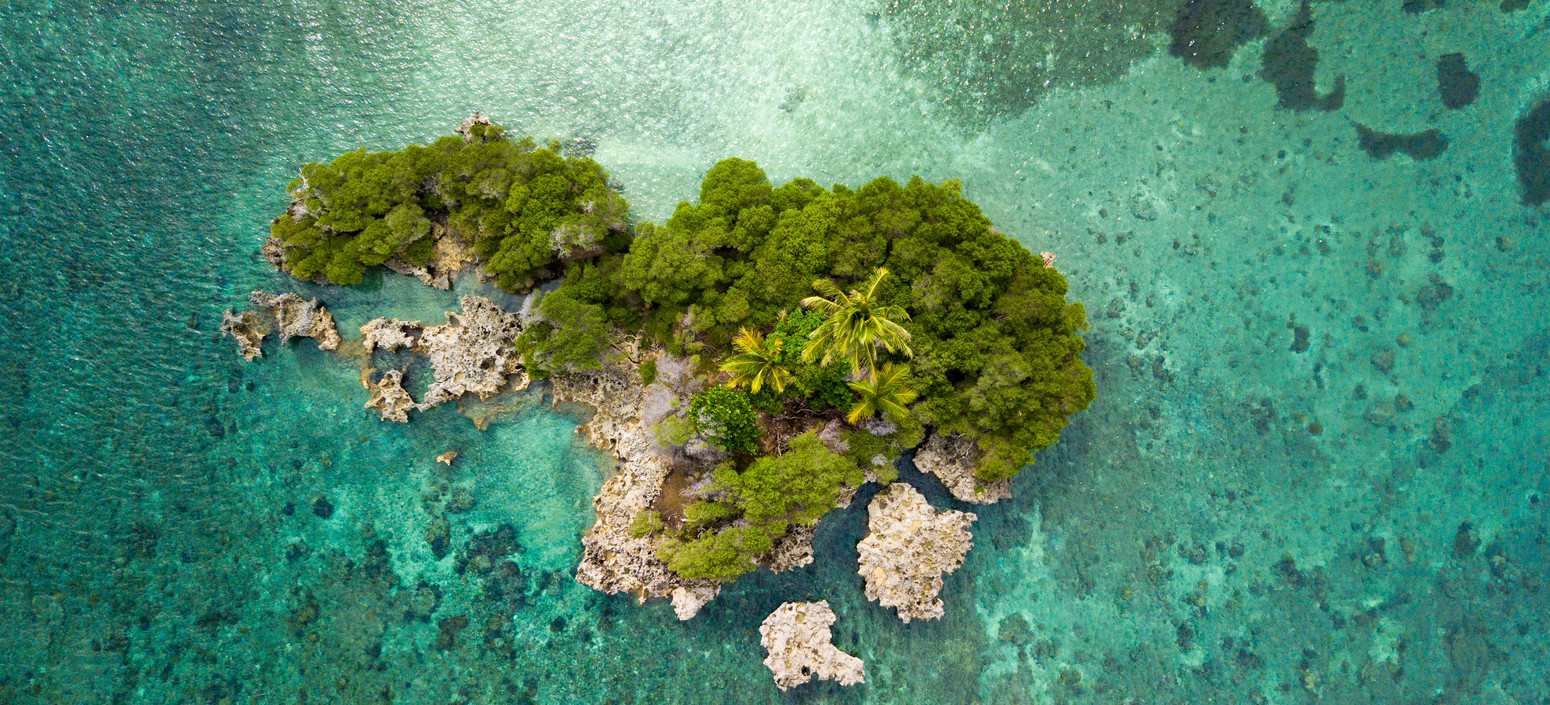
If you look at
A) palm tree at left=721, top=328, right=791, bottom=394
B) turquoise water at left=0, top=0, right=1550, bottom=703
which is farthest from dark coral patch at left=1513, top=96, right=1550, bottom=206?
palm tree at left=721, top=328, right=791, bottom=394

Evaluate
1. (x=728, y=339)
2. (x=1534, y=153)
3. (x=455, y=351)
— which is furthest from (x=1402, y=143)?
(x=455, y=351)

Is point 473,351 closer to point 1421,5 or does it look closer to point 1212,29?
point 1212,29

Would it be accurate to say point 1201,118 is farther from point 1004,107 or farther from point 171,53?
point 171,53

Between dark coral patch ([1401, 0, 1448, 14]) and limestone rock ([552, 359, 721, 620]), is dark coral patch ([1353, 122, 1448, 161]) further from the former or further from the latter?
limestone rock ([552, 359, 721, 620])

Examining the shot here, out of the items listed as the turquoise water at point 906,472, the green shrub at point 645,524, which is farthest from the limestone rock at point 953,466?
the green shrub at point 645,524

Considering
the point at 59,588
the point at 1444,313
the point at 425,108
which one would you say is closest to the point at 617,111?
the point at 425,108

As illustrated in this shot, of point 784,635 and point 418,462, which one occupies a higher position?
point 418,462

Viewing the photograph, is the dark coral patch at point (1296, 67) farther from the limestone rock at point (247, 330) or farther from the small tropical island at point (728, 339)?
the limestone rock at point (247, 330)
